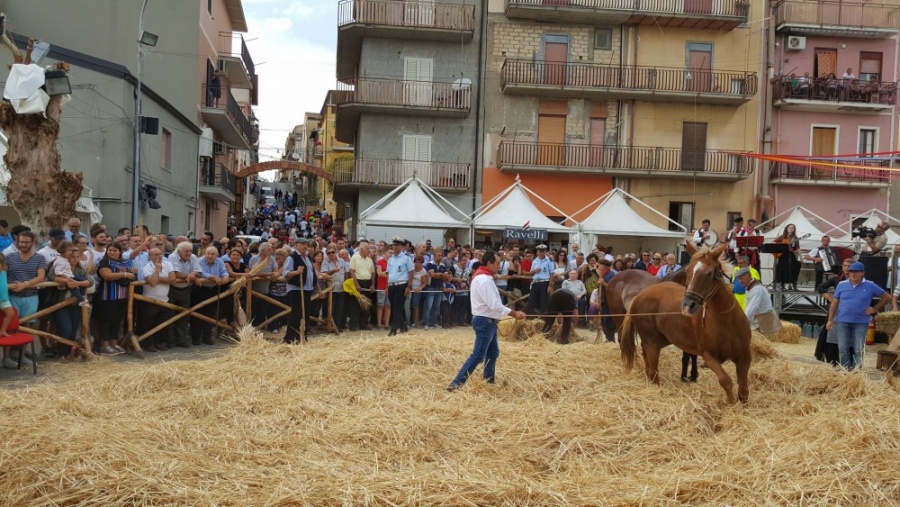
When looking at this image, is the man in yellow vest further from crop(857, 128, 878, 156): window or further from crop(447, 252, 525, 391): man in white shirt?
crop(857, 128, 878, 156): window

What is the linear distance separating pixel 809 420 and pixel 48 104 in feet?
38.0

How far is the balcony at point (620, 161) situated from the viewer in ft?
104

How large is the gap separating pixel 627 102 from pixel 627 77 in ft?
3.34

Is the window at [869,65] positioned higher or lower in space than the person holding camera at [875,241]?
higher

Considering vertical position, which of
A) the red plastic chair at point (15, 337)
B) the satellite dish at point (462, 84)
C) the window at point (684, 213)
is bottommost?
the red plastic chair at point (15, 337)

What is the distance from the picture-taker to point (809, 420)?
717 cm

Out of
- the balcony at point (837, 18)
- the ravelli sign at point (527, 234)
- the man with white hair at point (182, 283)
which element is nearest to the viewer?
the man with white hair at point (182, 283)

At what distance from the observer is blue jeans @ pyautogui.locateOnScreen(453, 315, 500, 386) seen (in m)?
8.80

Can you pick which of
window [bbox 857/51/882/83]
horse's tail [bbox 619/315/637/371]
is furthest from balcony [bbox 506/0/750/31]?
horse's tail [bbox 619/315/637/371]

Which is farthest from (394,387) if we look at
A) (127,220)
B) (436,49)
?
(436,49)

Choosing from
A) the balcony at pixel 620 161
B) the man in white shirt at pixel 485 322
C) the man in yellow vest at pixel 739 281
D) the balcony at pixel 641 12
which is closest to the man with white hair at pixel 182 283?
the man in white shirt at pixel 485 322

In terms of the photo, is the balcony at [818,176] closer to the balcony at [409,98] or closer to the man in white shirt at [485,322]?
the balcony at [409,98]

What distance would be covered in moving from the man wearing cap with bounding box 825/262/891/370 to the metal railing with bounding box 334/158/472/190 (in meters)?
21.1

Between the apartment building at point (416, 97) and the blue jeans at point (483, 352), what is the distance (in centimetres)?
2252
